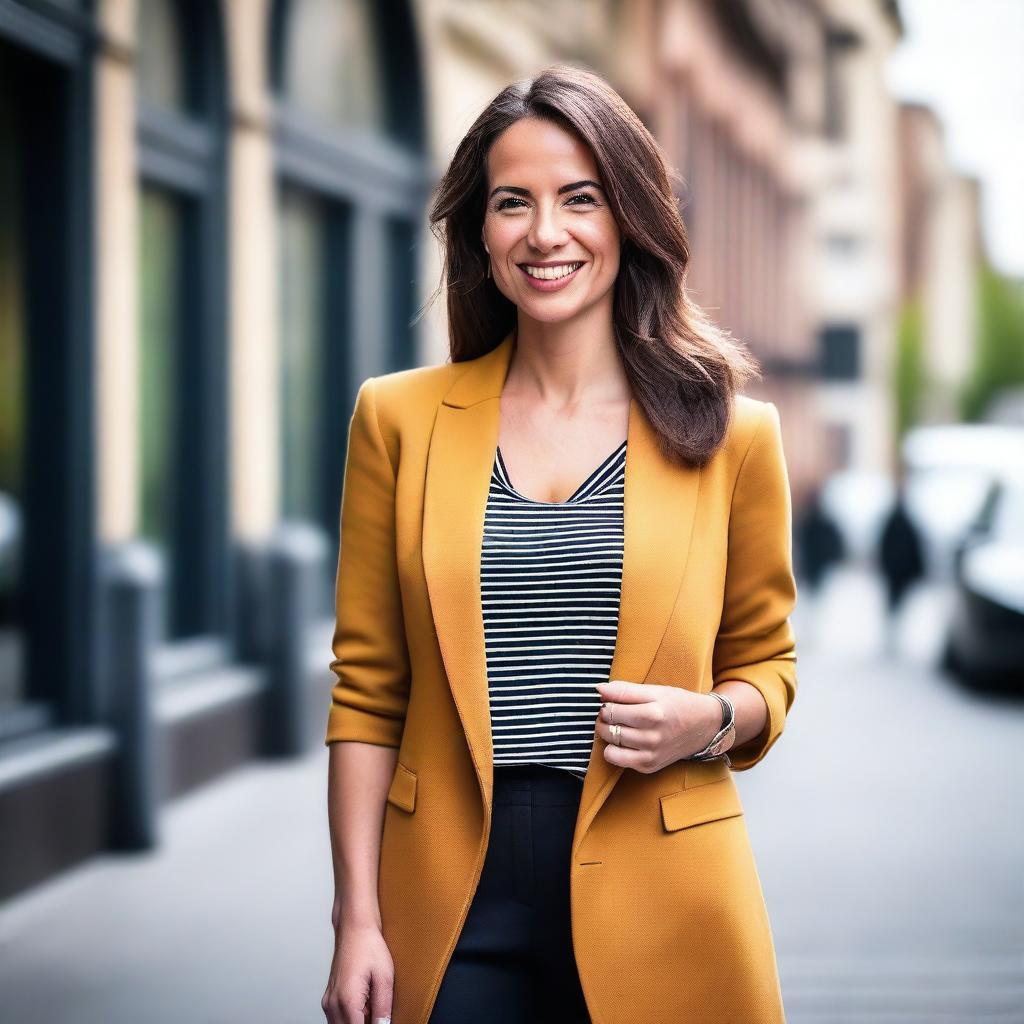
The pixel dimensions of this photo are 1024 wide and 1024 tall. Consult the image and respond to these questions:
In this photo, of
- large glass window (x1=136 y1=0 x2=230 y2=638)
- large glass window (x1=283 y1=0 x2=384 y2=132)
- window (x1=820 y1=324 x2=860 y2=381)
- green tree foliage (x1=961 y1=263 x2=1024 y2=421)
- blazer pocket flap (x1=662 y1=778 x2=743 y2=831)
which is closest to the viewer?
blazer pocket flap (x1=662 y1=778 x2=743 y2=831)

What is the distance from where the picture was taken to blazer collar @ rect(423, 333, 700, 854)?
239 cm

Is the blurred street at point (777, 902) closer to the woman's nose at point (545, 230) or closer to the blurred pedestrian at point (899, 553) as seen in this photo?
the woman's nose at point (545, 230)

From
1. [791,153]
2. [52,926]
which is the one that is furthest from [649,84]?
[791,153]

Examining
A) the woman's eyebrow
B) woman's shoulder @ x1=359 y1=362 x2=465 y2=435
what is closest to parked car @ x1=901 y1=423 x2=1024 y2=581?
woman's shoulder @ x1=359 y1=362 x2=465 y2=435

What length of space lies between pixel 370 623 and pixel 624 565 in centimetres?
39

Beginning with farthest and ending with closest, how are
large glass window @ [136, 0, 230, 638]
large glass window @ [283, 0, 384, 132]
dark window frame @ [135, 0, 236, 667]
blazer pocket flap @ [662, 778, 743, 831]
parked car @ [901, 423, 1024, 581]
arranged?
parked car @ [901, 423, 1024, 581] → large glass window @ [283, 0, 384, 132] → dark window frame @ [135, 0, 236, 667] → large glass window @ [136, 0, 230, 638] → blazer pocket flap @ [662, 778, 743, 831]

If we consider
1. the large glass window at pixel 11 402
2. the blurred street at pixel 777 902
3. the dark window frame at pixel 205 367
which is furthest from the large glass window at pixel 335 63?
the blurred street at pixel 777 902

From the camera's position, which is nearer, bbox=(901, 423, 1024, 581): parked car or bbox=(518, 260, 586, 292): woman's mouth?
bbox=(518, 260, 586, 292): woman's mouth

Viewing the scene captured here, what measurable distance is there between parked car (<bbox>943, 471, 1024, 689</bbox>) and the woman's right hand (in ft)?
38.0

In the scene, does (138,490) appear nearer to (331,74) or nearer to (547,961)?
(331,74)

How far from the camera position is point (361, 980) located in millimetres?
2432

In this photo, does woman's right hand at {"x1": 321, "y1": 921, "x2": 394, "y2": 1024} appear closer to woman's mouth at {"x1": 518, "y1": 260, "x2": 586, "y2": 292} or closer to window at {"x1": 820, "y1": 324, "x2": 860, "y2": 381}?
woman's mouth at {"x1": 518, "y1": 260, "x2": 586, "y2": 292}

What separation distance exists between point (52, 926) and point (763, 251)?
106 feet

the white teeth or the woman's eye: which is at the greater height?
the woman's eye
